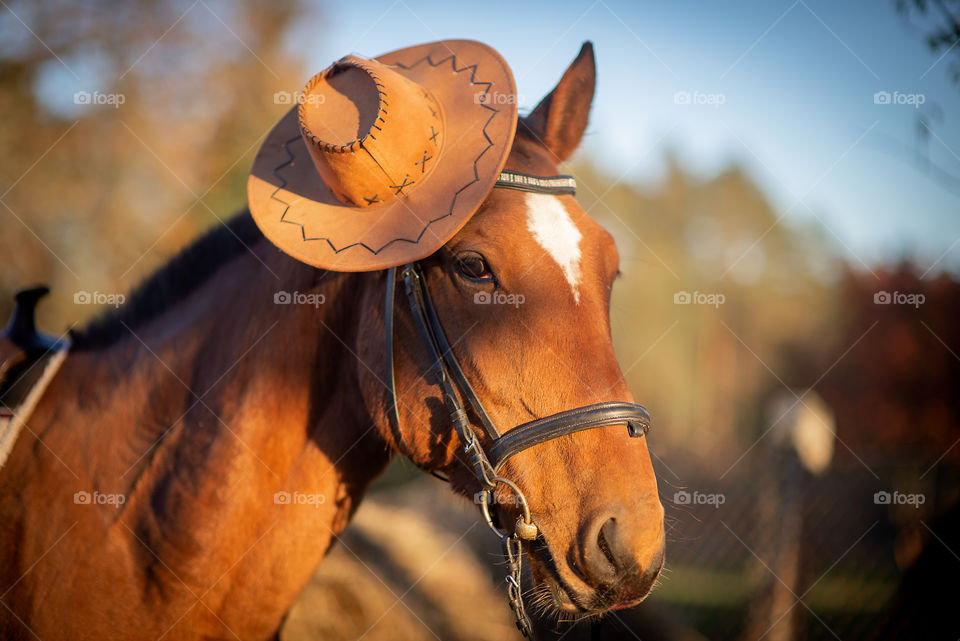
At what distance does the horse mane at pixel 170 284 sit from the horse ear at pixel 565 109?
4.67ft

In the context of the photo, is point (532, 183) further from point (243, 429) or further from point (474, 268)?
point (243, 429)

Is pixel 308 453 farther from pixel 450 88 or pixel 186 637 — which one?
pixel 450 88

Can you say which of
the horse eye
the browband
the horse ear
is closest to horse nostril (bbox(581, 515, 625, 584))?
the horse eye

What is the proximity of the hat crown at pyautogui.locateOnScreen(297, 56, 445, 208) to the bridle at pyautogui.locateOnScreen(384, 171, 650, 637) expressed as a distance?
0.31m

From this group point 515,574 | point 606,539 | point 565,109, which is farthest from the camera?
point 565,109

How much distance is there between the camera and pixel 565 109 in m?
2.46

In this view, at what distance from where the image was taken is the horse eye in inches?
76.1

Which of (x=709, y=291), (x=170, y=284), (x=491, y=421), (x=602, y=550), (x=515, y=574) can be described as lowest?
(x=709, y=291)

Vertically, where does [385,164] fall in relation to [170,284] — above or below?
above

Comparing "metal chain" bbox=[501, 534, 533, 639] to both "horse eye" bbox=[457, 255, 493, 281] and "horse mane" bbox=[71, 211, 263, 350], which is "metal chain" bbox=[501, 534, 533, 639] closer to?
"horse eye" bbox=[457, 255, 493, 281]

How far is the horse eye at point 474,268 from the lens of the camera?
1933 millimetres

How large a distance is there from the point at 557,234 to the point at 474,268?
0.32m

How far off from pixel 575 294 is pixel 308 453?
126 cm

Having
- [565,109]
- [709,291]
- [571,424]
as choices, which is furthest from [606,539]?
[709,291]
